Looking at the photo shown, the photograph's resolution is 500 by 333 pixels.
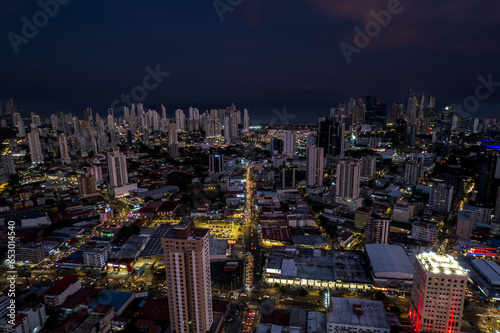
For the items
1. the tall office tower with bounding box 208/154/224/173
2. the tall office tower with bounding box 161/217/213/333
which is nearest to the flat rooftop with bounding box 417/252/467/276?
the tall office tower with bounding box 161/217/213/333

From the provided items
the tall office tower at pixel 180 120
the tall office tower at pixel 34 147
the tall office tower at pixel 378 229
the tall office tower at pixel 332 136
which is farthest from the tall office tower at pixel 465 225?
the tall office tower at pixel 180 120

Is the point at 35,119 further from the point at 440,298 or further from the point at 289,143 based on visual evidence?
the point at 440,298

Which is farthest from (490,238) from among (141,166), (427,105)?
(427,105)

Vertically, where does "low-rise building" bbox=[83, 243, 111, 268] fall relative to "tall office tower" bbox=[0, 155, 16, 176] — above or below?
below

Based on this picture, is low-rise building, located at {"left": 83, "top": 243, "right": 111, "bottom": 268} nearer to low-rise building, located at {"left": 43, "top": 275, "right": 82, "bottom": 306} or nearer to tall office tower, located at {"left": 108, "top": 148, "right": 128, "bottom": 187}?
low-rise building, located at {"left": 43, "top": 275, "right": 82, "bottom": 306}

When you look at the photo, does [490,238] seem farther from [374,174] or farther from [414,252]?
[374,174]

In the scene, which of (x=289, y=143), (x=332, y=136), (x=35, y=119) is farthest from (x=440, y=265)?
(x=35, y=119)
